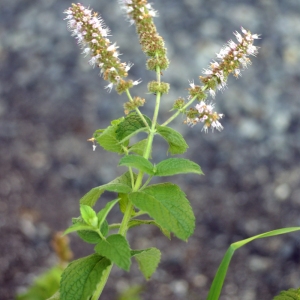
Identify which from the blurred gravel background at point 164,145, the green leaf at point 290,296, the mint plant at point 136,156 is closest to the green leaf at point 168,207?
the mint plant at point 136,156

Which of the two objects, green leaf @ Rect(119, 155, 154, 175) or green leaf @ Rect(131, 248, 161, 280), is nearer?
green leaf @ Rect(119, 155, 154, 175)

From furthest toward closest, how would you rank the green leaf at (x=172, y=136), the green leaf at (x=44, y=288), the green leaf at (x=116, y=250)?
the green leaf at (x=44, y=288), the green leaf at (x=172, y=136), the green leaf at (x=116, y=250)

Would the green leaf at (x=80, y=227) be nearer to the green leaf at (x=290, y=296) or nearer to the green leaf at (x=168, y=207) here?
the green leaf at (x=168, y=207)

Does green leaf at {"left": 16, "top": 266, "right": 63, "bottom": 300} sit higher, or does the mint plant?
the mint plant

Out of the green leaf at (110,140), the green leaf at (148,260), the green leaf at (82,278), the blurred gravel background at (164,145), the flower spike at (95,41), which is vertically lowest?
the blurred gravel background at (164,145)

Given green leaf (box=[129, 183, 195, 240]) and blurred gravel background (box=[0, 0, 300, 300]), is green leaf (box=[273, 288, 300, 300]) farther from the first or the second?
blurred gravel background (box=[0, 0, 300, 300])

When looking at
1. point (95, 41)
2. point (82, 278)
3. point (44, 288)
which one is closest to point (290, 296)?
point (82, 278)

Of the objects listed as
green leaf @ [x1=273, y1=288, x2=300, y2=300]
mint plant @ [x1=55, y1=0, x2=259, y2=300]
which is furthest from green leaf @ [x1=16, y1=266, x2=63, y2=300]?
green leaf @ [x1=273, y1=288, x2=300, y2=300]
